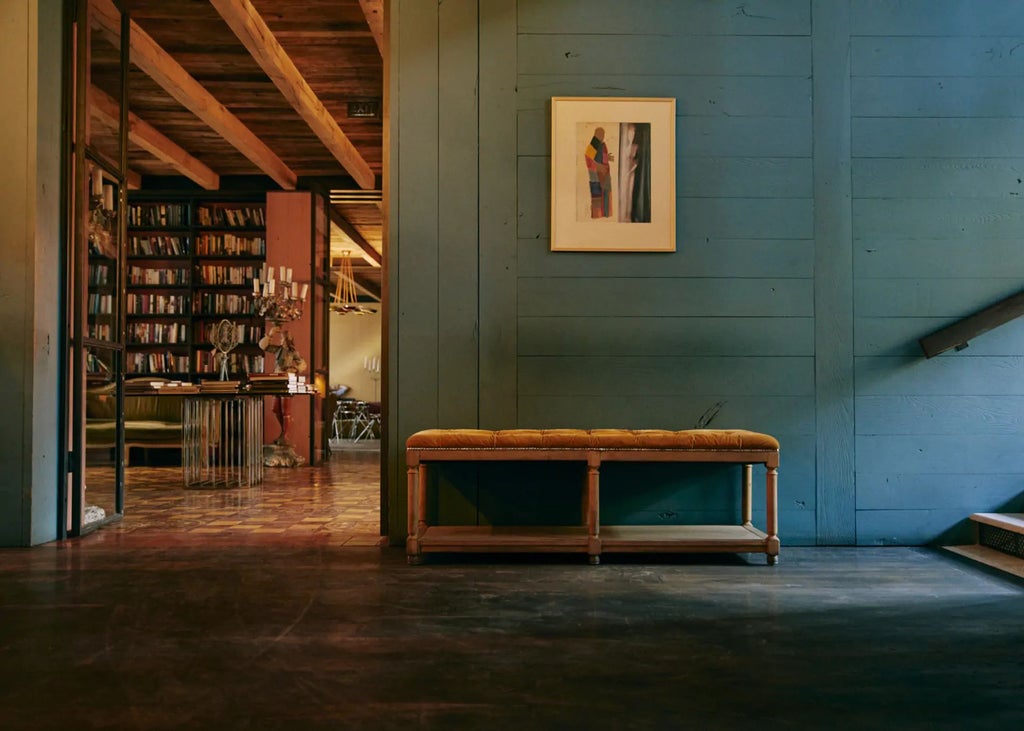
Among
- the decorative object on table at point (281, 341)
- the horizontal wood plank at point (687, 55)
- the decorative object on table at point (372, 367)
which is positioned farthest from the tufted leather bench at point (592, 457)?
the decorative object on table at point (372, 367)

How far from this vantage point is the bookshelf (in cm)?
897

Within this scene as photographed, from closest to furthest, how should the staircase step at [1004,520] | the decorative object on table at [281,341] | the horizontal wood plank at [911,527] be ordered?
1. the staircase step at [1004,520]
2. the horizontal wood plank at [911,527]
3. the decorative object on table at [281,341]

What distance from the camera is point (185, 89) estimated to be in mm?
5969

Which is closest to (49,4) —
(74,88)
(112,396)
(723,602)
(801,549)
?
(74,88)

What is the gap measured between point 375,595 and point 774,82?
300 cm

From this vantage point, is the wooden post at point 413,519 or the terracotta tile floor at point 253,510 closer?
the wooden post at point 413,519

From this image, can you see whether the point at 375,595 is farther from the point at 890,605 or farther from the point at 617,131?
the point at 617,131

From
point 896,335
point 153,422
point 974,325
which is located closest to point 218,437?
point 153,422

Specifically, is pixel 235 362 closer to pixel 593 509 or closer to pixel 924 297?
pixel 593 509

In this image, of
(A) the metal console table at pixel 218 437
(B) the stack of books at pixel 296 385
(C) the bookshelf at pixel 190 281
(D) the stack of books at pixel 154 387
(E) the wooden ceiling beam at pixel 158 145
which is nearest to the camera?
(E) the wooden ceiling beam at pixel 158 145

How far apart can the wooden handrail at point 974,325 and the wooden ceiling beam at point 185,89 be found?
15.8ft

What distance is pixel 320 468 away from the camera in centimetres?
780

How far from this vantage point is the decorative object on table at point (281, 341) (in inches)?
286

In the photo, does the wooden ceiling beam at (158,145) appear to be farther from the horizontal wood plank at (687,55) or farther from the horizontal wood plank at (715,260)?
the horizontal wood plank at (715,260)
